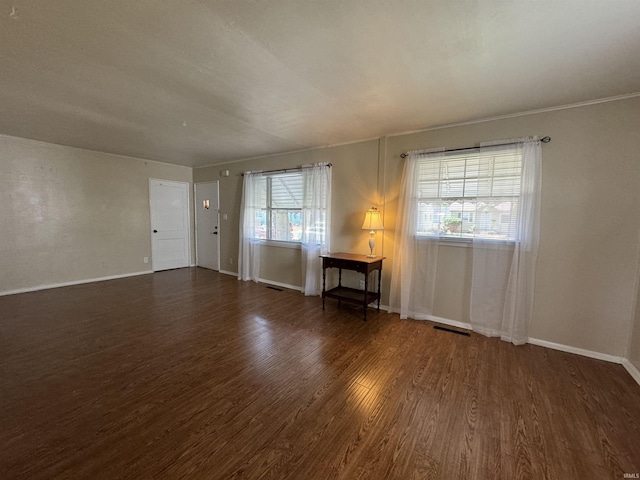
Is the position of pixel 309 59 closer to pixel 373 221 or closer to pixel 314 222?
pixel 373 221

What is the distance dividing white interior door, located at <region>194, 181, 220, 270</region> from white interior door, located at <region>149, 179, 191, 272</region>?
264 millimetres

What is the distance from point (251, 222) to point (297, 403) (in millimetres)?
3728

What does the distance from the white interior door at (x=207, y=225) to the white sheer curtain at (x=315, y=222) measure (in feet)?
8.26

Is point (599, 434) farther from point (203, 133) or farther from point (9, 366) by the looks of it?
point (203, 133)

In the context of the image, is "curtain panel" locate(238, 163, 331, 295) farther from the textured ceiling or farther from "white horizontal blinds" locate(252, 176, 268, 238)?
Result: the textured ceiling

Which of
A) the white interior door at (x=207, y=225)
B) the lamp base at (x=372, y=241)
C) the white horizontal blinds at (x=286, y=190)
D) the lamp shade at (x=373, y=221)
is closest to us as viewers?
the lamp shade at (x=373, y=221)

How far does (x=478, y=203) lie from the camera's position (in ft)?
9.86

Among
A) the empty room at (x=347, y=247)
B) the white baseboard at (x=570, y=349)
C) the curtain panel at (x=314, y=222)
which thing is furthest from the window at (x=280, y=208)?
the white baseboard at (x=570, y=349)

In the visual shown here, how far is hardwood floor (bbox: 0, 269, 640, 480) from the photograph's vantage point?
4.74 ft

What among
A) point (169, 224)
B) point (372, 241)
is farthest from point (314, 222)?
point (169, 224)

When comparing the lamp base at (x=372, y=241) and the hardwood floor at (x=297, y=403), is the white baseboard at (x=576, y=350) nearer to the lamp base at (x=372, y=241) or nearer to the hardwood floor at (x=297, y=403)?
the hardwood floor at (x=297, y=403)

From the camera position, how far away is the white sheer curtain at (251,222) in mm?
5043

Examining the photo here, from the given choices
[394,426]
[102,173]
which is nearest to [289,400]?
[394,426]

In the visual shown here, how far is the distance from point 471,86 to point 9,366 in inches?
178
